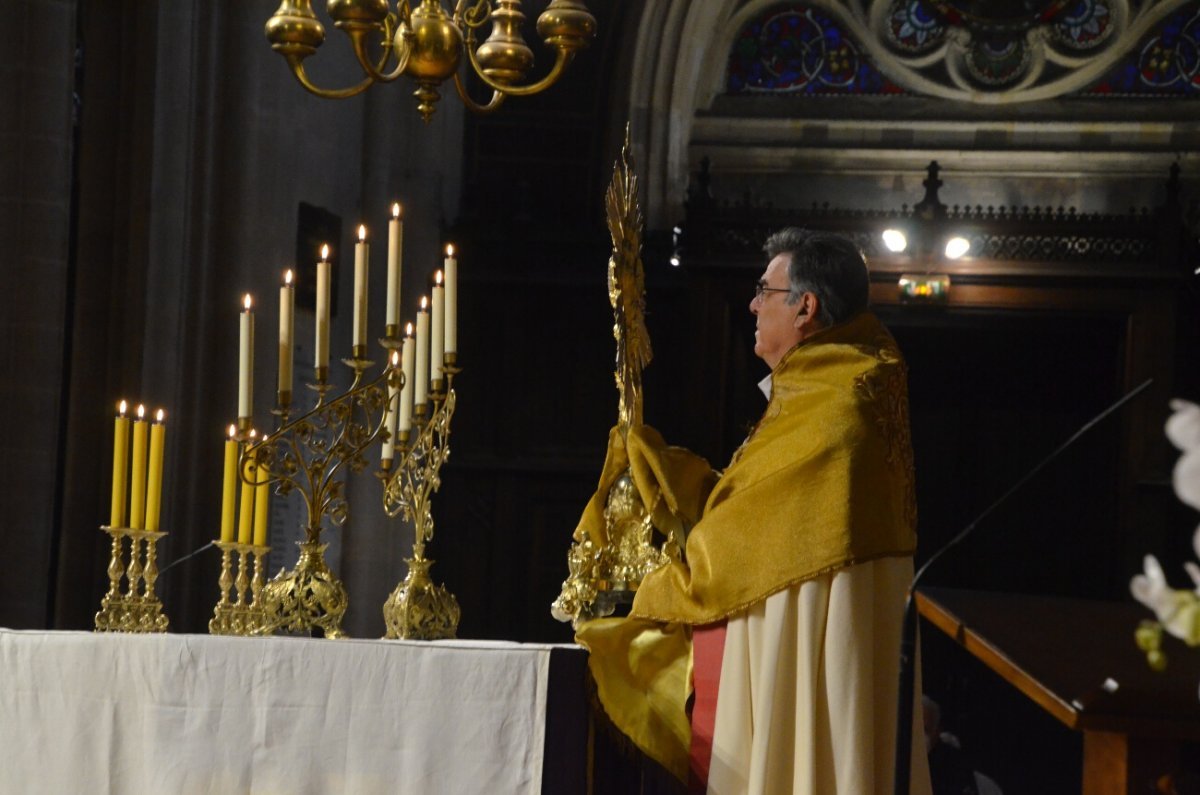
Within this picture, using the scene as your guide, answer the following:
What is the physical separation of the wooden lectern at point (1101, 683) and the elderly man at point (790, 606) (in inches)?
24.9

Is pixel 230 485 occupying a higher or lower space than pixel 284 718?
higher

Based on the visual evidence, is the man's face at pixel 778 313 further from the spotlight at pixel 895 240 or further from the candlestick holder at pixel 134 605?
Answer: the spotlight at pixel 895 240

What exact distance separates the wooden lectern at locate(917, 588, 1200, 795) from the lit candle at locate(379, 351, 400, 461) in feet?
5.06

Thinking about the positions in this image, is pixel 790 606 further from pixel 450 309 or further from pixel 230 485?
pixel 230 485

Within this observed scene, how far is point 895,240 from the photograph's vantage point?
9.98m

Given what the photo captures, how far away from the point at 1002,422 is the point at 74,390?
5.39 m

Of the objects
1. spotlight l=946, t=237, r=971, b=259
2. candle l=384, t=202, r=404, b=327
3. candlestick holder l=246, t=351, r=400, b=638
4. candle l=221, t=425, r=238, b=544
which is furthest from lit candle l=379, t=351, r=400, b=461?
spotlight l=946, t=237, r=971, b=259

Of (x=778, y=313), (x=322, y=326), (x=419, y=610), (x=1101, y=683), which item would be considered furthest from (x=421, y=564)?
(x=1101, y=683)

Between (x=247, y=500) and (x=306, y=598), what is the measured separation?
14.1 inches

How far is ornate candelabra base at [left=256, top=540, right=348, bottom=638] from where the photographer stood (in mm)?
4188

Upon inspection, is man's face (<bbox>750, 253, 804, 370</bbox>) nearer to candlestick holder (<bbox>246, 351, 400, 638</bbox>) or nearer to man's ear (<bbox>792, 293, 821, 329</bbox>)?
man's ear (<bbox>792, 293, 821, 329</bbox>)

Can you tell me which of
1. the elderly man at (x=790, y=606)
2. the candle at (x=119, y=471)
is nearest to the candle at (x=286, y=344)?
the candle at (x=119, y=471)

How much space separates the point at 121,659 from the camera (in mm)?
3809

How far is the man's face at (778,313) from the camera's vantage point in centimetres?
411
